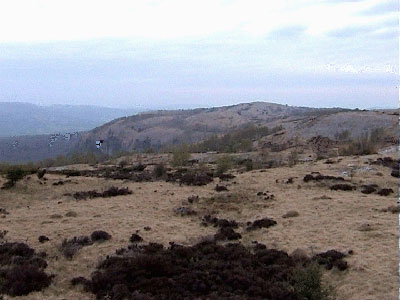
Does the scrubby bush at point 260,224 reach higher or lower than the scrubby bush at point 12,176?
lower

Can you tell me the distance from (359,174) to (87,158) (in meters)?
61.6

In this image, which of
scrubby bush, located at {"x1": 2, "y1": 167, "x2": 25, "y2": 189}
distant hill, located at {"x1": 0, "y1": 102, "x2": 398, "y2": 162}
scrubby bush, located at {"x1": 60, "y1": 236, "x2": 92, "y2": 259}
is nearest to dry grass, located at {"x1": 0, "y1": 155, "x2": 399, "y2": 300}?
scrubby bush, located at {"x1": 60, "y1": 236, "x2": 92, "y2": 259}

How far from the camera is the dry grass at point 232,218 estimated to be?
46.0 feet

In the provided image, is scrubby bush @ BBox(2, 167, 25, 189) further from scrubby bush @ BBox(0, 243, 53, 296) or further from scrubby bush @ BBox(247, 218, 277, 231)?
scrubby bush @ BBox(247, 218, 277, 231)

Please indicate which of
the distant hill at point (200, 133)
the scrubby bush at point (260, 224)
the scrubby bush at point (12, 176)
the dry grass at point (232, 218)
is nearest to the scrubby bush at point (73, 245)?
the dry grass at point (232, 218)

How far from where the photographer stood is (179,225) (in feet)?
69.7

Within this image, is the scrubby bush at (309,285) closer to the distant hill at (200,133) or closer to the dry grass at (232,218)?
the dry grass at (232,218)

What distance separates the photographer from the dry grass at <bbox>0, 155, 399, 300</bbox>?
14031mm

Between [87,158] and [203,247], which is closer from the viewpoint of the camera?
[203,247]

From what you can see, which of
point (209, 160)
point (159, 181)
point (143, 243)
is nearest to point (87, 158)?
point (209, 160)

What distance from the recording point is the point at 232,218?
2316 cm

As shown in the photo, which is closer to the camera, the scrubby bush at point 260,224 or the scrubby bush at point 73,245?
A: the scrubby bush at point 73,245

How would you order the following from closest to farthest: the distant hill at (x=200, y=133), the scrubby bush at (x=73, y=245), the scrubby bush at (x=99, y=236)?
the scrubby bush at (x=73, y=245), the scrubby bush at (x=99, y=236), the distant hill at (x=200, y=133)

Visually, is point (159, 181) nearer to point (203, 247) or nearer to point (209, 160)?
point (203, 247)
